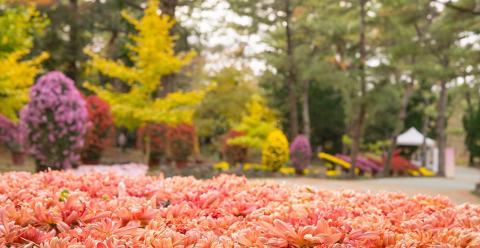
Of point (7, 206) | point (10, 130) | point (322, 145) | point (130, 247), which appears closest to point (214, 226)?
point (130, 247)

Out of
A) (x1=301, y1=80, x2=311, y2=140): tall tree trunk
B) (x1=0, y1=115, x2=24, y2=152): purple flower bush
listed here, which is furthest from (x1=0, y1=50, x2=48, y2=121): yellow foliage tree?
(x1=301, y1=80, x2=311, y2=140): tall tree trunk

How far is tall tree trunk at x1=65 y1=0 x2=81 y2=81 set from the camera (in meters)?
24.1

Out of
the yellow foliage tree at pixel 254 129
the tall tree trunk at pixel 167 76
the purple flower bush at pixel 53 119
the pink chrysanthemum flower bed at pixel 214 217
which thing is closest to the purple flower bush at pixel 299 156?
the yellow foliage tree at pixel 254 129

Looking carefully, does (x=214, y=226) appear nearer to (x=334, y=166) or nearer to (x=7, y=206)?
(x=7, y=206)

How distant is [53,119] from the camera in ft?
45.4

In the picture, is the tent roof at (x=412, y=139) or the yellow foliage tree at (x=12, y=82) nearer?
the yellow foliage tree at (x=12, y=82)

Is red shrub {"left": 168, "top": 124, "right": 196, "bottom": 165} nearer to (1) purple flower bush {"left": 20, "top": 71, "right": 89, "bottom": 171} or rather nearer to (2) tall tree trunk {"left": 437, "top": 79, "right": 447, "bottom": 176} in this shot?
(1) purple flower bush {"left": 20, "top": 71, "right": 89, "bottom": 171}

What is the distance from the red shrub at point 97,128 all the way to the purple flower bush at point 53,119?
172 inches

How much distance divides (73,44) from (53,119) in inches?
459

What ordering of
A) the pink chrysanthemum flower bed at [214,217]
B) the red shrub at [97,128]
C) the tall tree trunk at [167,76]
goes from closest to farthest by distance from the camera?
the pink chrysanthemum flower bed at [214,217] → the red shrub at [97,128] → the tall tree trunk at [167,76]

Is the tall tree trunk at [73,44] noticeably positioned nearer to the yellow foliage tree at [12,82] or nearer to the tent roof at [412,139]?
the yellow foliage tree at [12,82]

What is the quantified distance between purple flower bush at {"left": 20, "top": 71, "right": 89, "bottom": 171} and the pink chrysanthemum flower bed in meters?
8.84

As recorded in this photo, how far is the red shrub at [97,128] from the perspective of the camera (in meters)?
18.8

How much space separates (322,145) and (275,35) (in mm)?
9386
